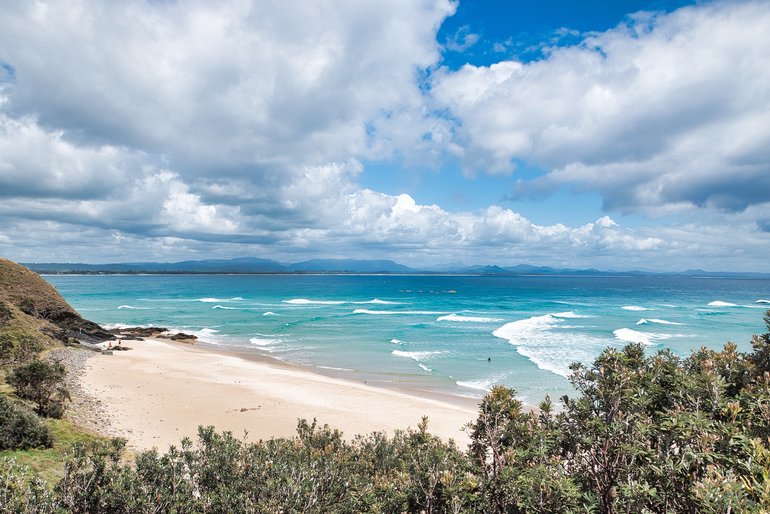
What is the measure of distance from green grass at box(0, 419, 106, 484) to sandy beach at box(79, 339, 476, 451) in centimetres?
143

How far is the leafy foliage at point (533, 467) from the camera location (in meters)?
4.39

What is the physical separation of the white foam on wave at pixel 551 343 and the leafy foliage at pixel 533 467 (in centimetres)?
2409

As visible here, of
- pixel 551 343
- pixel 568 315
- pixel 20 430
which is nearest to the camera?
pixel 20 430

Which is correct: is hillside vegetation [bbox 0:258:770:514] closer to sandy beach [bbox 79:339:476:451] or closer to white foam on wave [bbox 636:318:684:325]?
sandy beach [bbox 79:339:476:451]

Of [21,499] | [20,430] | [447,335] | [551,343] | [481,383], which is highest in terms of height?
[21,499]

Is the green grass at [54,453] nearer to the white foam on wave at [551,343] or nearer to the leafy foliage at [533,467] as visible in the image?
the leafy foliage at [533,467]

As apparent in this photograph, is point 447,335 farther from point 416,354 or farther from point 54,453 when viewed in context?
point 54,453

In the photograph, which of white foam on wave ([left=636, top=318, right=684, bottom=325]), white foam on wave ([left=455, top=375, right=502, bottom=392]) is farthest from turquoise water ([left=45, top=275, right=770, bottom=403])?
white foam on wave ([left=636, top=318, right=684, bottom=325])

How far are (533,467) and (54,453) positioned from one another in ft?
42.6

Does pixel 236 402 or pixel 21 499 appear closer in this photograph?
pixel 21 499

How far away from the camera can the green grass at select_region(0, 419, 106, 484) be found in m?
9.94

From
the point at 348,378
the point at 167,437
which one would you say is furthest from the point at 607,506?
the point at 348,378

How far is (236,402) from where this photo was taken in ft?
70.3

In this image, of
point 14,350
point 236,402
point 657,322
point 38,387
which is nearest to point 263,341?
point 236,402
